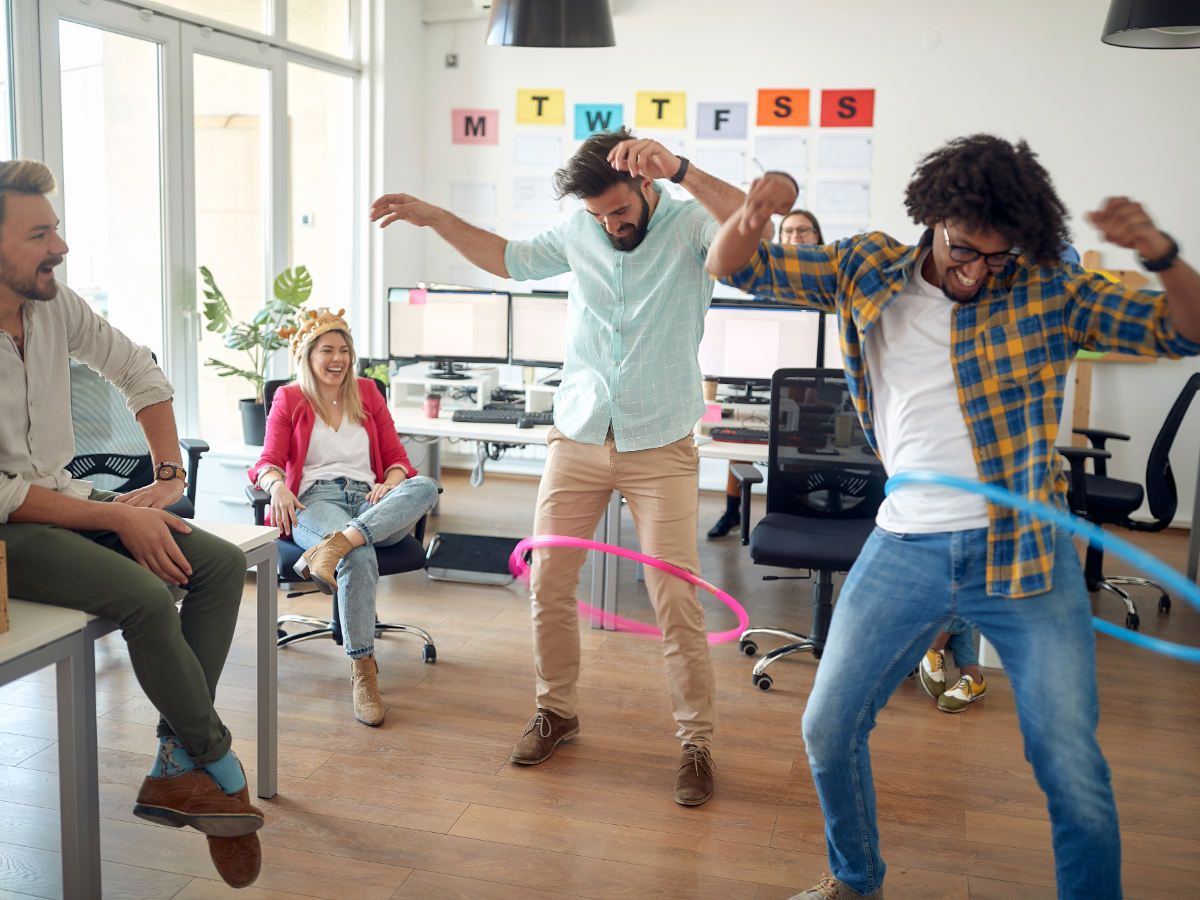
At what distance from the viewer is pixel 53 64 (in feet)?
13.4

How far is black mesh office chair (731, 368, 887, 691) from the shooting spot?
3.35 m

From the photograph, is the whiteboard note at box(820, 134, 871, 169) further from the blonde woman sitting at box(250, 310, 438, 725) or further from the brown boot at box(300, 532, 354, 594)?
the brown boot at box(300, 532, 354, 594)

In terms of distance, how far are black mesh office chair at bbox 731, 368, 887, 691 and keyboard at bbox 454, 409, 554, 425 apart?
1152 millimetres

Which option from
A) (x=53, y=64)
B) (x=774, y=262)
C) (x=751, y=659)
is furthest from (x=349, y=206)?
(x=774, y=262)

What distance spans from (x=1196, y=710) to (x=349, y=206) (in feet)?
16.6

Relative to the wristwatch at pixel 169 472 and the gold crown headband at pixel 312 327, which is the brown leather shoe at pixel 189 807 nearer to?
the wristwatch at pixel 169 472

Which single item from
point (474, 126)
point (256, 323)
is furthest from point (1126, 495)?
point (474, 126)

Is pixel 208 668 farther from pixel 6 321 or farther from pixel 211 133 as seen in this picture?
pixel 211 133

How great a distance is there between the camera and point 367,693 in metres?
3.01

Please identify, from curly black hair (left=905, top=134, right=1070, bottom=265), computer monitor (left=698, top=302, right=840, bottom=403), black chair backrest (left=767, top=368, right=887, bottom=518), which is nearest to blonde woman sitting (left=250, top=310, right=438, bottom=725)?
black chair backrest (left=767, top=368, right=887, bottom=518)

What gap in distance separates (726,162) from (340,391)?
129 inches

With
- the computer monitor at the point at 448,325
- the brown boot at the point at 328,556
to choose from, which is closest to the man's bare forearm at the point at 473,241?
the brown boot at the point at 328,556

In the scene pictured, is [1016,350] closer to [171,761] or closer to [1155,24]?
[171,761]

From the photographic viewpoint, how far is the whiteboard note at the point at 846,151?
5727 mm
